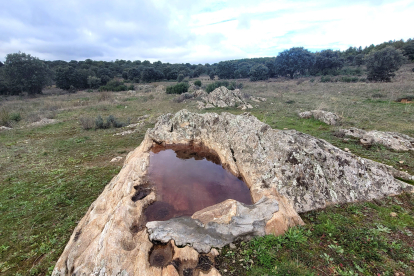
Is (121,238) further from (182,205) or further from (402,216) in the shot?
(402,216)

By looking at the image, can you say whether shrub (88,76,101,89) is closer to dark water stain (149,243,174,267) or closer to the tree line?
the tree line

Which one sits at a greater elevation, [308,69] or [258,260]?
[308,69]

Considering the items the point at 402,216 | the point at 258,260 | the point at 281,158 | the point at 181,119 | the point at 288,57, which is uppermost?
the point at 288,57

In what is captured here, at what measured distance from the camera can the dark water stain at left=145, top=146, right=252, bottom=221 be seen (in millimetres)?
4066

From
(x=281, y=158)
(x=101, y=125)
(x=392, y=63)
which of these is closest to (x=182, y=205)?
(x=281, y=158)

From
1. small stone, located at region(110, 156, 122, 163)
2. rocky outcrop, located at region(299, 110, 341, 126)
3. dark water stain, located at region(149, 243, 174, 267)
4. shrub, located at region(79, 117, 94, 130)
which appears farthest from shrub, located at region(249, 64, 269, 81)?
dark water stain, located at region(149, 243, 174, 267)

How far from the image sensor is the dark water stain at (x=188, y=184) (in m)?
4.07

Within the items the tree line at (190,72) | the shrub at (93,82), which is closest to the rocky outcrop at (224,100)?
the tree line at (190,72)

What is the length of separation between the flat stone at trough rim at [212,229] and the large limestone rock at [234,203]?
18mm

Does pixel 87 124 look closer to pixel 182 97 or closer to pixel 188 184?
pixel 182 97

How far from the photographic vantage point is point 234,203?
3.71 m

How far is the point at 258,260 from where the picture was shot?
3.01 metres

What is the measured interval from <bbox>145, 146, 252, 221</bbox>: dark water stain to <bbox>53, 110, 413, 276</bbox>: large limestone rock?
0.24 metres

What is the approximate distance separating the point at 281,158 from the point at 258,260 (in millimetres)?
2543
